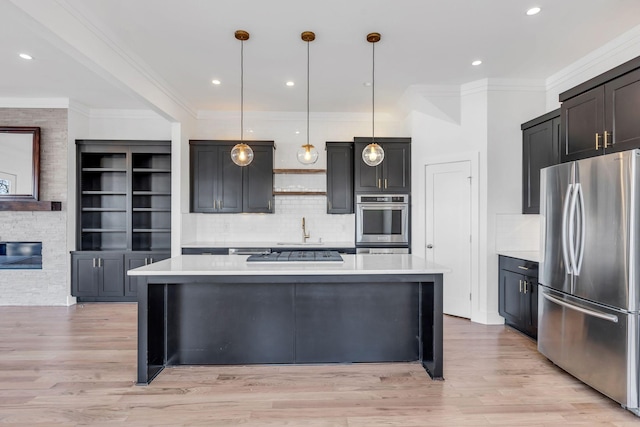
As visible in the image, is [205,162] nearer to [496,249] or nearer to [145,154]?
[145,154]

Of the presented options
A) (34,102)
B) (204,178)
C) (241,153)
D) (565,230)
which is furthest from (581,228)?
(34,102)

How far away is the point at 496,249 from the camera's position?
418 centimetres

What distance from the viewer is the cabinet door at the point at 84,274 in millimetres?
4926

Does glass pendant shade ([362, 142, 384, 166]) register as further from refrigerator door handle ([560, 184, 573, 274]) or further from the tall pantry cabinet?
the tall pantry cabinet

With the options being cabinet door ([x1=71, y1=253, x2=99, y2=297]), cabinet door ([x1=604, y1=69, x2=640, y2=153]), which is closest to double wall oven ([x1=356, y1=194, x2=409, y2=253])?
cabinet door ([x1=604, y1=69, x2=640, y2=153])

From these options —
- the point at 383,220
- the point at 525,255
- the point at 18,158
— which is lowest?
the point at 525,255

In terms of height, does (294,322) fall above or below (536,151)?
below

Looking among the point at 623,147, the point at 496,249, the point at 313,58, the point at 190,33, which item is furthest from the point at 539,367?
the point at 190,33

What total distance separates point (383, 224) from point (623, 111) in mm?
2840

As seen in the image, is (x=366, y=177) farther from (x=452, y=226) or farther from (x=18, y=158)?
(x=18, y=158)

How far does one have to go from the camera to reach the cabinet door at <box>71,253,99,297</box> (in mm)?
4926

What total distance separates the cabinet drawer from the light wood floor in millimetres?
767

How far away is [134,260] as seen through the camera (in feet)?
16.5

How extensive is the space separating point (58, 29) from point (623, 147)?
4321 mm
